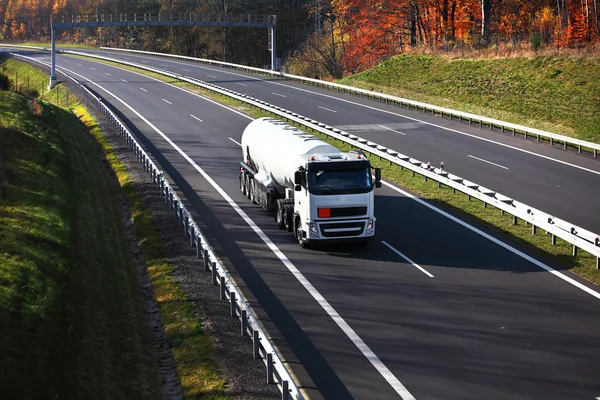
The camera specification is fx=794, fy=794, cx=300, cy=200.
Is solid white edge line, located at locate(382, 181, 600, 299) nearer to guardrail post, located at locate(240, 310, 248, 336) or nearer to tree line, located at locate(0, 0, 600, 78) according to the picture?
guardrail post, located at locate(240, 310, 248, 336)

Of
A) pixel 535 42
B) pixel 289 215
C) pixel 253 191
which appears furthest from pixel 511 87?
pixel 289 215

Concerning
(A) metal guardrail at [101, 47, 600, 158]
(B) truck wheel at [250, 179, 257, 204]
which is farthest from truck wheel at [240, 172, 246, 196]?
(A) metal guardrail at [101, 47, 600, 158]

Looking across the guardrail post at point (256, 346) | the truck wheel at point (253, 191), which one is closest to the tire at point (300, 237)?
the truck wheel at point (253, 191)

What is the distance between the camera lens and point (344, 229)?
2147 cm

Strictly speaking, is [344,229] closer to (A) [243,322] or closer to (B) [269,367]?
(A) [243,322]

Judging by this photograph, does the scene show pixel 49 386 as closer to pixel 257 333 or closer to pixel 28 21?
pixel 257 333

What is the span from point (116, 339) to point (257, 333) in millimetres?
3571

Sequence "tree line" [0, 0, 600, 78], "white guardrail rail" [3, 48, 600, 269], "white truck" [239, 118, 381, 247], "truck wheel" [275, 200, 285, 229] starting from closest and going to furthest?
"white guardrail rail" [3, 48, 600, 269]
"white truck" [239, 118, 381, 247]
"truck wheel" [275, 200, 285, 229]
"tree line" [0, 0, 600, 78]

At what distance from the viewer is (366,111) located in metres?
50.8

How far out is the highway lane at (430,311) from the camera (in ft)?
44.5

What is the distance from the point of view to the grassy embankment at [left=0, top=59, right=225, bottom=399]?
13.8 metres

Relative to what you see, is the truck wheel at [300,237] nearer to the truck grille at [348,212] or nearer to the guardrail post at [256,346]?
the truck grille at [348,212]

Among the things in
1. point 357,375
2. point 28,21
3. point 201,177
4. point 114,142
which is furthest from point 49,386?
point 28,21

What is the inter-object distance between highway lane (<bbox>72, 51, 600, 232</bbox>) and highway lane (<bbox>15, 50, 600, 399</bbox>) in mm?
4429
